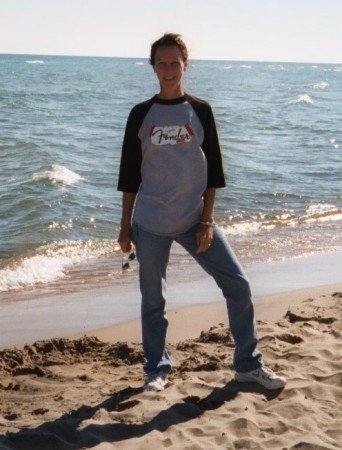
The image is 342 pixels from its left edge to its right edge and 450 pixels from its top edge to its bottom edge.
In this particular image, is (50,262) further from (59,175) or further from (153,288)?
(59,175)

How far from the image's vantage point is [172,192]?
4230mm

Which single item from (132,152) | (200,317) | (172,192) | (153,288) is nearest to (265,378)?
(153,288)

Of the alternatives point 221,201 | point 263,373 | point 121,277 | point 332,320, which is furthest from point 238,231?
point 263,373

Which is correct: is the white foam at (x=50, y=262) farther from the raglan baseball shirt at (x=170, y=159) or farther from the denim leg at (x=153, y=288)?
the raglan baseball shirt at (x=170, y=159)

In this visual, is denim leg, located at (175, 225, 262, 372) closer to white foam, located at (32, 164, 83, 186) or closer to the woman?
the woman

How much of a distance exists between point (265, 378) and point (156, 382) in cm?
62

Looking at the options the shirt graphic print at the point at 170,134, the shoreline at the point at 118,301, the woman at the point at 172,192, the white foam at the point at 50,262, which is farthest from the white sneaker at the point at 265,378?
the white foam at the point at 50,262

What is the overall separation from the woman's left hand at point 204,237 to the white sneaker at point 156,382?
0.81 meters

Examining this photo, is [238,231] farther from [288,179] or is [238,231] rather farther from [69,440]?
[69,440]

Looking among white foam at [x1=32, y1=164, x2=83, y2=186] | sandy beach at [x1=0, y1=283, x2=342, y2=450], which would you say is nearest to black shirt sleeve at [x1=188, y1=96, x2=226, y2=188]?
sandy beach at [x1=0, y1=283, x2=342, y2=450]

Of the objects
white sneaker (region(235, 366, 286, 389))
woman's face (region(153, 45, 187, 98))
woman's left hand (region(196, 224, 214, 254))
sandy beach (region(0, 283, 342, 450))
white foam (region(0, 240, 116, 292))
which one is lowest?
white foam (region(0, 240, 116, 292))

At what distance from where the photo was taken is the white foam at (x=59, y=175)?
1471 cm

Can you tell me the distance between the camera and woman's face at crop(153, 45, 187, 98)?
163 inches

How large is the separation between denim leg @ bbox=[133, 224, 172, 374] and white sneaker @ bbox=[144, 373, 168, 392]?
4cm
